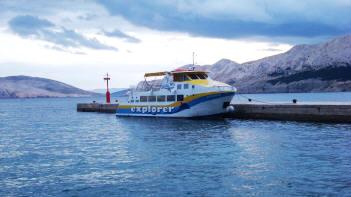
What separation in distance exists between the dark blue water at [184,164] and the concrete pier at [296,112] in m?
5.14

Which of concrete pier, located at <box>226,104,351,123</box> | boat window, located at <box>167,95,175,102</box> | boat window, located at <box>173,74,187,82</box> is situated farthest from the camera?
boat window, located at <box>167,95,175,102</box>

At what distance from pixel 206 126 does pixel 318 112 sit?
13.1m

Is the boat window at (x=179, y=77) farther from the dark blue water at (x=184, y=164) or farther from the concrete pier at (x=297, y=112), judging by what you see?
the dark blue water at (x=184, y=164)

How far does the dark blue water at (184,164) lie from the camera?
20719mm

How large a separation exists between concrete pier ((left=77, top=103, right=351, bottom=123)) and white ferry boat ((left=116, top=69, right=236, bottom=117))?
3.13 metres

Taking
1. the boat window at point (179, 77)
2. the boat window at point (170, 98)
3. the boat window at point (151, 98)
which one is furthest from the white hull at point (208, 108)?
the boat window at point (151, 98)

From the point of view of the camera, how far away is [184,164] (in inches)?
1047

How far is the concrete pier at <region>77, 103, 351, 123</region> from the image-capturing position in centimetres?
4890

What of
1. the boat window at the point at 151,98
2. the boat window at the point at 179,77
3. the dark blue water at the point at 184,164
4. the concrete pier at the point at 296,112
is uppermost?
the boat window at the point at 179,77

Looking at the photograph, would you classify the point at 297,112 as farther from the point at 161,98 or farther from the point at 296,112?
the point at 161,98

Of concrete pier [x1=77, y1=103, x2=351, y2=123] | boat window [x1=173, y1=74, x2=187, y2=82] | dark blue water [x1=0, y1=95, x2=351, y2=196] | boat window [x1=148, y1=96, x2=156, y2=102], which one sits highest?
boat window [x1=173, y1=74, x2=187, y2=82]

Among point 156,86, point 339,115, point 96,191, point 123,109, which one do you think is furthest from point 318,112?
point 96,191

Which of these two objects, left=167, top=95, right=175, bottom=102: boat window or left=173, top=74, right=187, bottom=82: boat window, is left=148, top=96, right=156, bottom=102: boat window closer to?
left=167, top=95, right=175, bottom=102: boat window

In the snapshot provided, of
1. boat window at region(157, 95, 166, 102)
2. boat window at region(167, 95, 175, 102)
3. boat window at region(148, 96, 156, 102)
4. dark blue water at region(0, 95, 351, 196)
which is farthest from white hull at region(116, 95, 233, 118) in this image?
dark blue water at region(0, 95, 351, 196)
